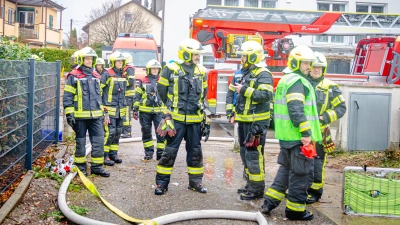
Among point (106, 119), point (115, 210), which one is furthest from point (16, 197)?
point (106, 119)

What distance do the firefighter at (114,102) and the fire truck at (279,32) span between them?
15.4 feet

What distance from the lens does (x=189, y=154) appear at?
731 cm

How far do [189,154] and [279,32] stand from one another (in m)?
8.44

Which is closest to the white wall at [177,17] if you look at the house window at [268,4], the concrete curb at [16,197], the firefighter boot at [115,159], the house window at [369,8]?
the house window at [268,4]

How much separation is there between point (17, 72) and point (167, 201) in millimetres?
2641

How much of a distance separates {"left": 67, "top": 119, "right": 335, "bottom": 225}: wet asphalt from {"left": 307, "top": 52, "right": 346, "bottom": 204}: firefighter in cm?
51

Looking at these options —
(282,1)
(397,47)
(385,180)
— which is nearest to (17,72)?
(385,180)

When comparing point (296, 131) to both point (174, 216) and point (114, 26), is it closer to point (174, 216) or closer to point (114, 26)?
point (174, 216)

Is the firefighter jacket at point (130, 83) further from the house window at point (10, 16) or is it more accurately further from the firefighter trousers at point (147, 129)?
the house window at point (10, 16)

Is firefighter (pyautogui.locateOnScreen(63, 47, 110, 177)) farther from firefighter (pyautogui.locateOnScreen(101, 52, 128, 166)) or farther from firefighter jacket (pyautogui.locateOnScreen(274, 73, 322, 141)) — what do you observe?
firefighter jacket (pyautogui.locateOnScreen(274, 73, 322, 141))

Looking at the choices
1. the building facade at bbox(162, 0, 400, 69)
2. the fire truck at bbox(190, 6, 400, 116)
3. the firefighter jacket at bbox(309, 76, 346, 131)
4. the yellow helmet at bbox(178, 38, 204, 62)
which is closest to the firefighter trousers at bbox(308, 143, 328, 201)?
the firefighter jacket at bbox(309, 76, 346, 131)

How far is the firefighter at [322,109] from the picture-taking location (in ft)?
22.1

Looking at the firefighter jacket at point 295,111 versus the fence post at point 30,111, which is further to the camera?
the fence post at point 30,111

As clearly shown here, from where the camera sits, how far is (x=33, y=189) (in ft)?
22.0
